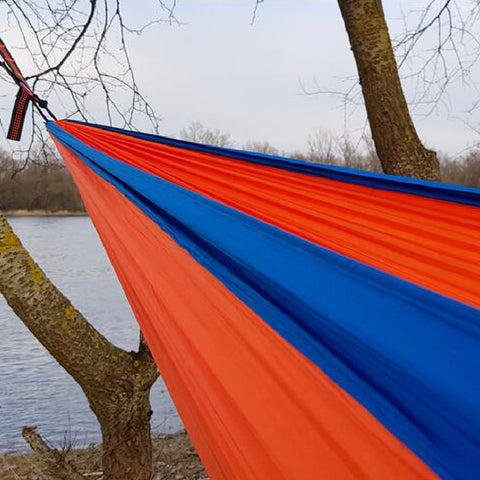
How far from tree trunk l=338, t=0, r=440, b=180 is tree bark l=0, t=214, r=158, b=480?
1.16m

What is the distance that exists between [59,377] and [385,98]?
14.2 ft

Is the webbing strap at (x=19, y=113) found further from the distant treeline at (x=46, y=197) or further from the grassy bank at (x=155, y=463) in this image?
the distant treeline at (x=46, y=197)

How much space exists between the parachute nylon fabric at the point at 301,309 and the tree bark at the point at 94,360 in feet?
0.85

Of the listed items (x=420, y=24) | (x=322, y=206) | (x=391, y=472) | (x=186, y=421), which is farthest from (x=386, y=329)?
(x=420, y=24)

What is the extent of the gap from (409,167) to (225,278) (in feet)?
3.80

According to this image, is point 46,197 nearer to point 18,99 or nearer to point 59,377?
point 59,377

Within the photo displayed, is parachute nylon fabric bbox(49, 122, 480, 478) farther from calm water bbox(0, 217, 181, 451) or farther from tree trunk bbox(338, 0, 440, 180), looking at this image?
calm water bbox(0, 217, 181, 451)

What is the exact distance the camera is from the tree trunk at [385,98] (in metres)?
2.33

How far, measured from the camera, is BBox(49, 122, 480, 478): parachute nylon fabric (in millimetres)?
938

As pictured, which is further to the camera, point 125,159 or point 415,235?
point 125,159

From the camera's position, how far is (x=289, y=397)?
1.08 m

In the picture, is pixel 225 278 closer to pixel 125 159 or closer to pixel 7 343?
pixel 125 159

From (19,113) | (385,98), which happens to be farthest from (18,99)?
(385,98)

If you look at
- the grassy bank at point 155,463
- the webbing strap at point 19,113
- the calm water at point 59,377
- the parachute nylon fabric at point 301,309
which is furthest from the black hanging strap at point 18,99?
the calm water at point 59,377
